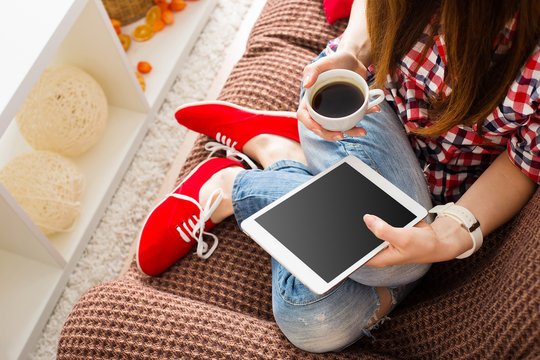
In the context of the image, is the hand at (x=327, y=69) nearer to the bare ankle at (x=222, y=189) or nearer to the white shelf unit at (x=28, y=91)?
the bare ankle at (x=222, y=189)

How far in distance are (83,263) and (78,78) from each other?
0.52 meters

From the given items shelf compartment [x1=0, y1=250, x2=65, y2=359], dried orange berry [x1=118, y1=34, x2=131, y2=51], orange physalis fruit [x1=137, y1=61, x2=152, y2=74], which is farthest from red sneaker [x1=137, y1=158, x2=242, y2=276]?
dried orange berry [x1=118, y1=34, x2=131, y2=51]

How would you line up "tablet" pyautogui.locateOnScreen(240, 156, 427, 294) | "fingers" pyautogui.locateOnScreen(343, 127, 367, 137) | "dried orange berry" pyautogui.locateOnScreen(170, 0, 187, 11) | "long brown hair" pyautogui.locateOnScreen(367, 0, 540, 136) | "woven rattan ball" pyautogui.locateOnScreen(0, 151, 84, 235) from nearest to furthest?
"long brown hair" pyautogui.locateOnScreen(367, 0, 540, 136), "tablet" pyautogui.locateOnScreen(240, 156, 427, 294), "fingers" pyautogui.locateOnScreen(343, 127, 367, 137), "woven rattan ball" pyautogui.locateOnScreen(0, 151, 84, 235), "dried orange berry" pyautogui.locateOnScreen(170, 0, 187, 11)

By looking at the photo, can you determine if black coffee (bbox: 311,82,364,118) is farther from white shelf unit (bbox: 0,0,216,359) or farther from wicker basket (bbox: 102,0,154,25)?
wicker basket (bbox: 102,0,154,25)

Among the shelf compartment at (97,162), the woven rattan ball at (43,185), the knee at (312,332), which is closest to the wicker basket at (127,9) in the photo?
the shelf compartment at (97,162)

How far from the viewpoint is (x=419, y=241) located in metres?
0.76

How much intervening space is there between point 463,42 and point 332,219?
338mm

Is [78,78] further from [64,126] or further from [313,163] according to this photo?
[313,163]

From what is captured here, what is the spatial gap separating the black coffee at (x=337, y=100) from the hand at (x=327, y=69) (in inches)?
1.0

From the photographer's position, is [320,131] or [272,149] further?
[272,149]

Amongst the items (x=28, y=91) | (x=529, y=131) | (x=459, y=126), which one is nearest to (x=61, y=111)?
(x=28, y=91)

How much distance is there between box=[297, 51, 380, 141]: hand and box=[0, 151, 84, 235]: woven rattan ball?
2.41ft

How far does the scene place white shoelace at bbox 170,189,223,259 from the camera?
1040 mm

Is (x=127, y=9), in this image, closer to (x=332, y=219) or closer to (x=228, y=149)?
(x=228, y=149)
